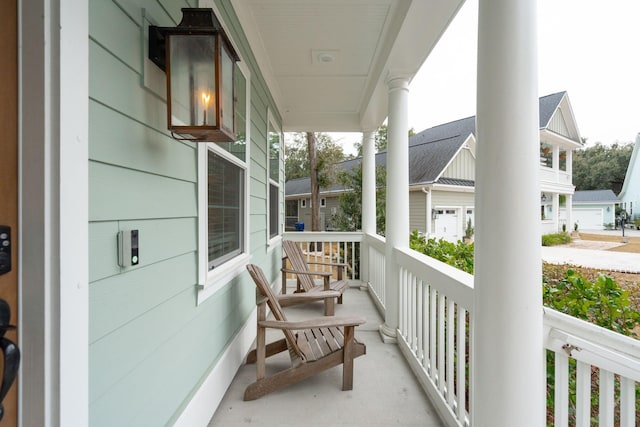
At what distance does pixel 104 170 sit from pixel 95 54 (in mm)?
353

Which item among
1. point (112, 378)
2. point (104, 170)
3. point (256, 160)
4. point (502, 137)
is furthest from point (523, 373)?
point (256, 160)

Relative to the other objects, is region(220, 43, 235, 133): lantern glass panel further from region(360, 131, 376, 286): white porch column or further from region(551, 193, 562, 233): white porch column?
region(360, 131, 376, 286): white porch column

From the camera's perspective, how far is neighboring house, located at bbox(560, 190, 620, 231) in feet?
5.96

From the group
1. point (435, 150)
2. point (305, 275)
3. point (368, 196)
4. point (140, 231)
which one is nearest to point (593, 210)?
point (140, 231)

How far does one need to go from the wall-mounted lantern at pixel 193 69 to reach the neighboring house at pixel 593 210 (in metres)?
2.18

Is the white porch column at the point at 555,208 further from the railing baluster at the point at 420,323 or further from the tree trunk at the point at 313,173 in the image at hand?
the tree trunk at the point at 313,173

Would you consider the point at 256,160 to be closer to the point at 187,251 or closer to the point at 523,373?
the point at 187,251

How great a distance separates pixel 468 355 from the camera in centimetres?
227

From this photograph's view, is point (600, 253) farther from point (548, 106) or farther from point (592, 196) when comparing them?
point (548, 106)

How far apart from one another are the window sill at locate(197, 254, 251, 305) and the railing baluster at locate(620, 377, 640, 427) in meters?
1.76

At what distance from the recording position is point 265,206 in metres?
3.75

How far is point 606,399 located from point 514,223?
2.04 ft

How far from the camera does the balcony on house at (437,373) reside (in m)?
1.00

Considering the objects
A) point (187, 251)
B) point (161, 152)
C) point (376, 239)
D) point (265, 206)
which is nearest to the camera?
point (161, 152)
